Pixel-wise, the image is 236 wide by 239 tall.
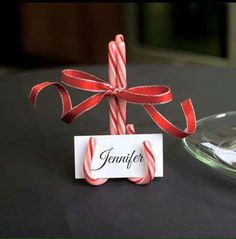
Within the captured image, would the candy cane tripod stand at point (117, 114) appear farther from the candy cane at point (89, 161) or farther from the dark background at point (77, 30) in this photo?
the dark background at point (77, 30)

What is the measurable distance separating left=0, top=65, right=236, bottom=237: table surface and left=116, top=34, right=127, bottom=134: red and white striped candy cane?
9 centimetres

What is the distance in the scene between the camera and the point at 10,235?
2.47ft

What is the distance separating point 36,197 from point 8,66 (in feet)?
10.2

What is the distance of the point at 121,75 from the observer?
2.84ft

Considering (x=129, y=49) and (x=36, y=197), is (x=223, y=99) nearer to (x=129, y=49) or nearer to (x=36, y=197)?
(x=36, y=197)

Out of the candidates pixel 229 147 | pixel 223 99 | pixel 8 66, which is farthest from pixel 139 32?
pixel 229 147

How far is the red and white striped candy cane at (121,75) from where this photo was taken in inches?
33.7

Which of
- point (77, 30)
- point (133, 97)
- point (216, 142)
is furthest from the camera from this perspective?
point (77, 30)

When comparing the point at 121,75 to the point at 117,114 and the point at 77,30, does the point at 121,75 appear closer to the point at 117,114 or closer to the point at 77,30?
the point at 117,114

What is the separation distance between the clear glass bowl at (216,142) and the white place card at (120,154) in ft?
0.34

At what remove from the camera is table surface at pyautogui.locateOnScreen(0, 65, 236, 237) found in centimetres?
76

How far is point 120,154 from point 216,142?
0.23m

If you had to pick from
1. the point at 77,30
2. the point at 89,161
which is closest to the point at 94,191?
the point at 89,161

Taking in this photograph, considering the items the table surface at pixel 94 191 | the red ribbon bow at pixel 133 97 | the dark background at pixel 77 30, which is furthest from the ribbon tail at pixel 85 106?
the dark background at pixel 77 30
